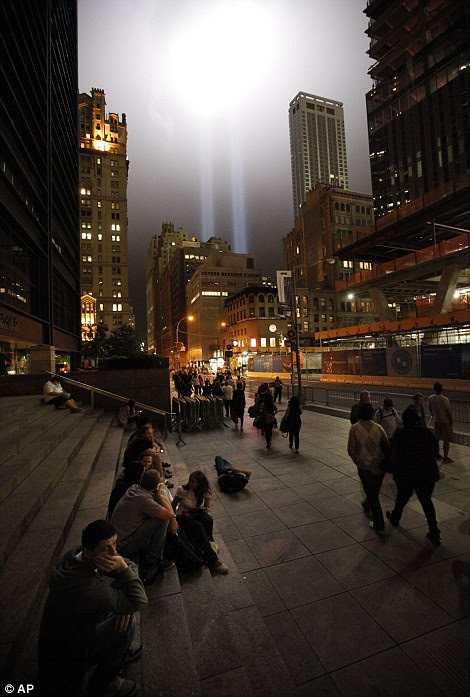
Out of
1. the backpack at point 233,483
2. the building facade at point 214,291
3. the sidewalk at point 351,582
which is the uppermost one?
the building facade at point 214,291

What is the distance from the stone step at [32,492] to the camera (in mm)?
3920

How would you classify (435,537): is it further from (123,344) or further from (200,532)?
(123,344)

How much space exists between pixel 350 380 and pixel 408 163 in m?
80.8

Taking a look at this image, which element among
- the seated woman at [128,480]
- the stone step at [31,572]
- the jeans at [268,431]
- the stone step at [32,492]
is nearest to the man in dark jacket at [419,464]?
the seated woman at [128,480]

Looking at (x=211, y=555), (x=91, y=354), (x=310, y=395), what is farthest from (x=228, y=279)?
(x=211, y=555)

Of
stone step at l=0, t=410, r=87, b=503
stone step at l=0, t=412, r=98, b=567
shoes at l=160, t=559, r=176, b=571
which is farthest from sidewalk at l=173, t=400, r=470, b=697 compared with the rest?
stone step at l=0, t=410, r=87, b=503

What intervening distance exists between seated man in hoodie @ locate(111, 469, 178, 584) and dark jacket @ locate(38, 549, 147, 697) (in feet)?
5.54

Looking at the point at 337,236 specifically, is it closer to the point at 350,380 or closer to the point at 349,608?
the point at 350,380

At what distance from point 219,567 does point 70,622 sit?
2563 mm

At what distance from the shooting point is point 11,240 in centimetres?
1722

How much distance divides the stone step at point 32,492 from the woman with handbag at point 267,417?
17.9 ft

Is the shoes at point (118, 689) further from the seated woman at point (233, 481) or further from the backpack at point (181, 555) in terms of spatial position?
the seated woman at point (233, 481)

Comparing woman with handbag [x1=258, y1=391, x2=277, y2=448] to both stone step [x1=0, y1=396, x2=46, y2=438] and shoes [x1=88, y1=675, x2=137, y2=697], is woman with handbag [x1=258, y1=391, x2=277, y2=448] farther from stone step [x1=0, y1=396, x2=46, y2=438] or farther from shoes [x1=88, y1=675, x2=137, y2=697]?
shoes [x1=88, y1=675, x2=137, y2=697]

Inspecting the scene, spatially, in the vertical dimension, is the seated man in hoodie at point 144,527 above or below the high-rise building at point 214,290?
below
